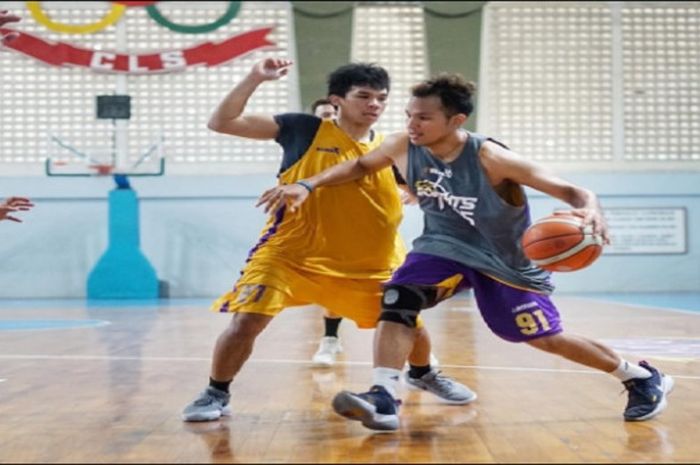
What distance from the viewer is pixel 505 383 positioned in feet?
18.9

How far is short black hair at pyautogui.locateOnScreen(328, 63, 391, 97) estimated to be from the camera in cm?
498

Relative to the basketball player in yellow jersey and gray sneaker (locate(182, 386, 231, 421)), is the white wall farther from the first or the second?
gray sneaker (locate(182, 386, 231, 421))

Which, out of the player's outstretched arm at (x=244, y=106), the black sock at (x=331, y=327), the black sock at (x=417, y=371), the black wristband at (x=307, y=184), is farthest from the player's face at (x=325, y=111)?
the black wristband at (x=307, y=184)

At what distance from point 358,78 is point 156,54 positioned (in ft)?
44.3

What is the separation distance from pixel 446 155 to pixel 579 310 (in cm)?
864

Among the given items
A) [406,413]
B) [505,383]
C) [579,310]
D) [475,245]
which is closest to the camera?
[475,245]

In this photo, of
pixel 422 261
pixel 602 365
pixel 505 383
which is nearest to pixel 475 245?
pixel 422 261

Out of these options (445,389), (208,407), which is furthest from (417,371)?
(208,407)

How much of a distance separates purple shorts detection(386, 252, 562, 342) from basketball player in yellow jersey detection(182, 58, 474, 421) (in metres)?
0.48

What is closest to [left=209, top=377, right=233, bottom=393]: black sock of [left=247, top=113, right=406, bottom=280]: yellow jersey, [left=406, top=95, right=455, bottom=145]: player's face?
[left=247, top=113, right=406, bottom=280]: yellow jersey

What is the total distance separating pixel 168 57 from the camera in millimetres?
17906

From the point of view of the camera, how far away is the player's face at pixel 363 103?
500 cm

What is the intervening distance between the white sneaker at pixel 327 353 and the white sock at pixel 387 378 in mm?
2548

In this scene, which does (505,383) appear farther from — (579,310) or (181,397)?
(579,310)
